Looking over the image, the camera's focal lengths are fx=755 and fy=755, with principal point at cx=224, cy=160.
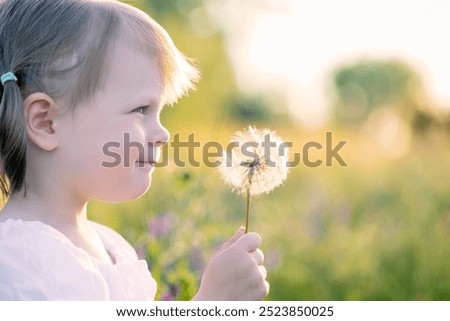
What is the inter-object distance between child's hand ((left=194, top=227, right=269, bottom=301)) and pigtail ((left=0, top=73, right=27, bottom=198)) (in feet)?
1.33

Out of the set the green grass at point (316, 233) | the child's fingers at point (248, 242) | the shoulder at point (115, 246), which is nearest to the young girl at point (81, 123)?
the child's fingers at point (248, 242)

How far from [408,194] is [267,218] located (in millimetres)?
656

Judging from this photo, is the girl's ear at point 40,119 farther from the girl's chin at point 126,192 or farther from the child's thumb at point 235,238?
the child's thumb at point 235,238

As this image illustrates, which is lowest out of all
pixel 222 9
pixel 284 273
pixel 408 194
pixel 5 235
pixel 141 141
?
pixel 284 273

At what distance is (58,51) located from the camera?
4.62 feet

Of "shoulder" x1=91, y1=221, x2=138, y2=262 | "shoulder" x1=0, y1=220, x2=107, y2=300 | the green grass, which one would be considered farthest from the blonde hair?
the green grass

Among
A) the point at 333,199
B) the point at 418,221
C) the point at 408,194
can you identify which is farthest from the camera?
the point at 333,199

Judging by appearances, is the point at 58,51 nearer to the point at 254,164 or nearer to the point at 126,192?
the point at 126,192

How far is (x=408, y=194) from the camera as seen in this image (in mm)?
3406

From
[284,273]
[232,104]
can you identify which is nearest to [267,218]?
[284,273]

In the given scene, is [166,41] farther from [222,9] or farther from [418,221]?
[222,9]

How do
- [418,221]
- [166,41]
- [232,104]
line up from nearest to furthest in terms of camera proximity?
[166,41]
[418,221]
[232,104]

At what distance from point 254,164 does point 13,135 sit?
0.46 meters

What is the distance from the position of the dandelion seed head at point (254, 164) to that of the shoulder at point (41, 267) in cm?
31
